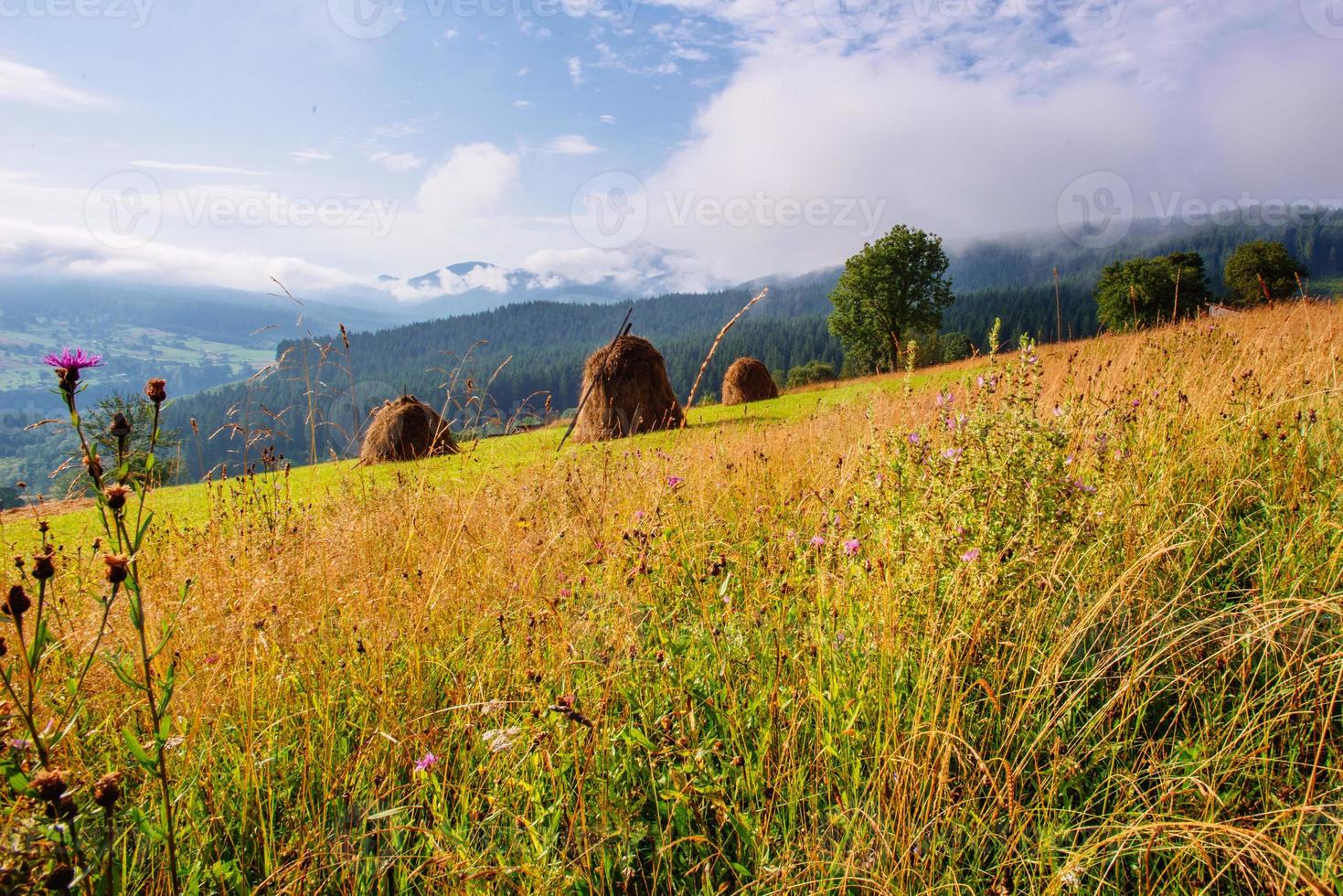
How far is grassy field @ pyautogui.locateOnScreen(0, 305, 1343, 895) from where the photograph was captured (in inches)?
60.1

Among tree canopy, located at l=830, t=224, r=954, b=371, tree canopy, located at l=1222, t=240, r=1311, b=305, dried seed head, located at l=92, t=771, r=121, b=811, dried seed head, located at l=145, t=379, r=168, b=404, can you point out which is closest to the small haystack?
tree canopy, located at l=830, t=224, r=954, b=371

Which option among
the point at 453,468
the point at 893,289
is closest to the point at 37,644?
the point at 453,468

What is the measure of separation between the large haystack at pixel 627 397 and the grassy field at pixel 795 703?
14725mm

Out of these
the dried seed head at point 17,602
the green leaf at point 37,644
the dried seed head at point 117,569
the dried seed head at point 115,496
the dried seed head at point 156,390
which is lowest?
the green leaf at point 37,644

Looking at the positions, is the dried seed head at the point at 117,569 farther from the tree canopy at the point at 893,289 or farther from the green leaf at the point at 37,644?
the tree canopy at the point at 893,289

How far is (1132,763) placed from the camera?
5.74ft

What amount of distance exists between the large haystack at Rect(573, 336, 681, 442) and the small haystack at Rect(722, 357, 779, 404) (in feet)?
29.0

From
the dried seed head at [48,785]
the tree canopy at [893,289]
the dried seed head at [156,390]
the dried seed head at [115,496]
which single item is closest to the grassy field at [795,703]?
the dried seed head at [48,785]

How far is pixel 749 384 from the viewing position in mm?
28281

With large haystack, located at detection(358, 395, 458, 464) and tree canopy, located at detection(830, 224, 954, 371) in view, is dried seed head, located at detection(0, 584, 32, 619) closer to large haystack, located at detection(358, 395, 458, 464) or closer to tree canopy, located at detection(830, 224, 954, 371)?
large haystack, located at detection(358, 395, 458, 464)

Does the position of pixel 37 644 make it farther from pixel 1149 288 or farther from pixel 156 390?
pixel 1149 288

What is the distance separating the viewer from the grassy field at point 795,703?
5.00ft

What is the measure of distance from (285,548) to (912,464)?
3.31 meters

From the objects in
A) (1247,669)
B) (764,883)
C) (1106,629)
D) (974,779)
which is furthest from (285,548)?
(1247,669)
